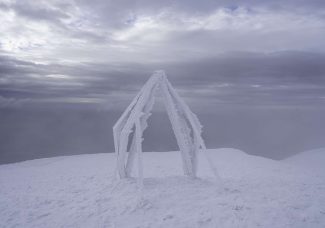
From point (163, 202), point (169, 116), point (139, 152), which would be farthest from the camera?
point (169, 116)

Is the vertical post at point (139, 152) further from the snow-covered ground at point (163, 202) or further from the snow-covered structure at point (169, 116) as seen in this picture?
the snow-covered structure at point (169, 116)

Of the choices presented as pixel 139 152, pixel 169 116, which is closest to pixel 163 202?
pixel 139 152

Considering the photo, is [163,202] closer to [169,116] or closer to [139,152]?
[139,152]

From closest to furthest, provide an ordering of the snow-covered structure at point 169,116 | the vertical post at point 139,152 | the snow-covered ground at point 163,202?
the snow-covered ground at point 163,202 < the vertical post at point 139,152 < the snow-covered structure at point 169,116

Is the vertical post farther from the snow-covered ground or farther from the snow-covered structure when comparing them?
the snow-covered structure

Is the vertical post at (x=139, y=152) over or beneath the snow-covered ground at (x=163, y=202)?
over

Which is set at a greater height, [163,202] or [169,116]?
[169,116]

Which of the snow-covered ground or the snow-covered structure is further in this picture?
the snow-covered structure

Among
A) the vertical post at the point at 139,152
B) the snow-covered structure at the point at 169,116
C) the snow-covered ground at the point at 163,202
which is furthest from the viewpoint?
the snow-covered structure at the point at 169,116

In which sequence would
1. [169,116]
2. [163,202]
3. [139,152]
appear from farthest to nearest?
[169,116], [139,152], [163,202]

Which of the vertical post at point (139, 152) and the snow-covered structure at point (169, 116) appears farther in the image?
the snow-covered structure at point (169, 116)

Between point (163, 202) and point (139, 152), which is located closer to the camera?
point (163, 202)

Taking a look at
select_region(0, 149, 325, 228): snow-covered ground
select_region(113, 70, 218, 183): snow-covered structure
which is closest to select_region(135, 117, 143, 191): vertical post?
select_region(0, 149, 325, 228): snow-covered ground

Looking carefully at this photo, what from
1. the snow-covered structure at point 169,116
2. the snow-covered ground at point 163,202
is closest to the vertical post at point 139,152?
the snow-covered ground at point 163,202
